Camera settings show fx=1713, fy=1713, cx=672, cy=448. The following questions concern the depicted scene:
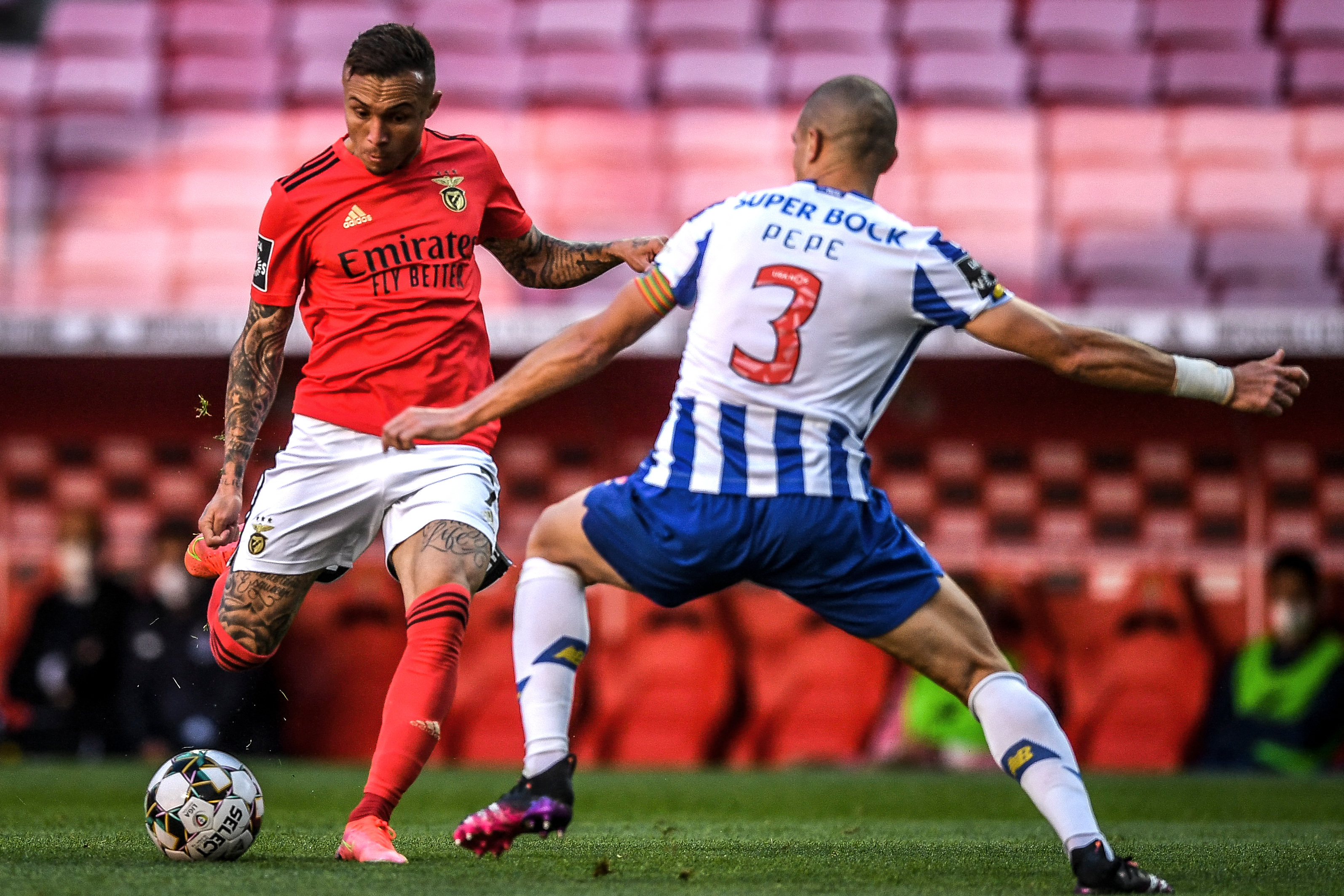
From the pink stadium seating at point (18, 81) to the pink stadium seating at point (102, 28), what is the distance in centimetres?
24

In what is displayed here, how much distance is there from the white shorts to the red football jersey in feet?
0.22

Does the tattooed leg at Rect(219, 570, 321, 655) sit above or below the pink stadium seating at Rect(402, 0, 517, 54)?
below

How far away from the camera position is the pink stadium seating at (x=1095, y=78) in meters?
12.0

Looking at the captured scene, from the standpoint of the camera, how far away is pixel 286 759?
10.2 meters

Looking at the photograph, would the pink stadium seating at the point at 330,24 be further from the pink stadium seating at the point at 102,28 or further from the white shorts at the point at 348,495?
the white shorts at the point at 348,495

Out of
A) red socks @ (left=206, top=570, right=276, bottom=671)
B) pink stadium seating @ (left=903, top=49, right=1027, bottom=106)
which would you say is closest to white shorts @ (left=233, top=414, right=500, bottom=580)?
red socks @ (left=206, top=570, right=276, bottom=671)

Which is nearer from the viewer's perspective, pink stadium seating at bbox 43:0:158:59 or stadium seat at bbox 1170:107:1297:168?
stadium seat at bbox 1170:107:1297:168

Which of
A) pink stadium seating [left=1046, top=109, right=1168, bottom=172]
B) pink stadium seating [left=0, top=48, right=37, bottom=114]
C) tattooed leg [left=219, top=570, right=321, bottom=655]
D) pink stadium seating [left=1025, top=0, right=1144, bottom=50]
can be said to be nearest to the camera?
tattooed leg [left=219, top=570, right=321, bottom=655]

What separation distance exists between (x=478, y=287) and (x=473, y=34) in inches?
334

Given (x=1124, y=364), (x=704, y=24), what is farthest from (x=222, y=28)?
(x=1124, y=364)

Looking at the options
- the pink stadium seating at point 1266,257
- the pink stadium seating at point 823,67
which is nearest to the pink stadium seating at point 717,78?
the pink stadium seating at point 823,67

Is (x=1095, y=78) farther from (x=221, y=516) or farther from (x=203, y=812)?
(x=203, y=812)

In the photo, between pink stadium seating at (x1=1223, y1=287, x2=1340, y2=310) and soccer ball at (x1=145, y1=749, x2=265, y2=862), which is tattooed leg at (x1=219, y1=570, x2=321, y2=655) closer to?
soccer ball at (x1=145, y1=749, x2=265, y2=862)

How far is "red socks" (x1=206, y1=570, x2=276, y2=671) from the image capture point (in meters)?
4.58
